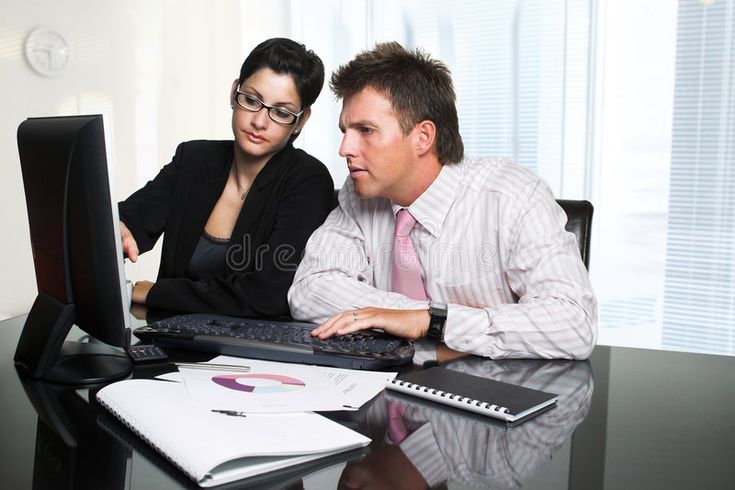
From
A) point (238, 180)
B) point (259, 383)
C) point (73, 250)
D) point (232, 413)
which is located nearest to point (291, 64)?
point (238, 180)

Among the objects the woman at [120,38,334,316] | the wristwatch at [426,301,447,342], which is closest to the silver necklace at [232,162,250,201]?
the woman at [120,38,334,316]

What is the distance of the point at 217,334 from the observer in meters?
1.25

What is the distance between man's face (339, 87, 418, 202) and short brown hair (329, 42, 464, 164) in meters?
0.02

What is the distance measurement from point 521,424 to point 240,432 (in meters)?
0.37

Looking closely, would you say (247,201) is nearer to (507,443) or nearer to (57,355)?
(57,355)

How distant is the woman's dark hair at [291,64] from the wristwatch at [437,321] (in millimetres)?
891

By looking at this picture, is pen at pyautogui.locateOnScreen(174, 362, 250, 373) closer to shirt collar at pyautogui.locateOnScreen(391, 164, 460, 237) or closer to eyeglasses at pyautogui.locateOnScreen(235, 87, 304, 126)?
shirt collar at pyautogui.locateOnScreen(391, 164, 460, 237)

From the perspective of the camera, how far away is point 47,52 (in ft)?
11.1

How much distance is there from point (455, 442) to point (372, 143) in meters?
0.97

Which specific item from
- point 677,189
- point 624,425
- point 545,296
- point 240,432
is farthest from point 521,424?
point 677,189

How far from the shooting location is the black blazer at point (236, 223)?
5.76 feet

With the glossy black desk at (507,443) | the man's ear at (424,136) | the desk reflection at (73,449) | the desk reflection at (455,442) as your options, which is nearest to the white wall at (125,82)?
the man's ear at (424,136)

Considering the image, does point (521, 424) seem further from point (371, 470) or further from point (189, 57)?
point (189, 57)

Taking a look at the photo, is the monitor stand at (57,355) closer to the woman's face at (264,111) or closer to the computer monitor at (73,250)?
the computer monitor at (73,250)
